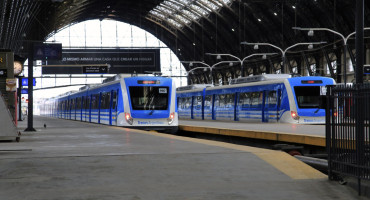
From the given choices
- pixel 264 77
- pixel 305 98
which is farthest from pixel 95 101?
pixel 305 98

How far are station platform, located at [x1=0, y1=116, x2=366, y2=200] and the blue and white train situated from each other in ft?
39.2

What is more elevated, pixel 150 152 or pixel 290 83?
pixel 290 83

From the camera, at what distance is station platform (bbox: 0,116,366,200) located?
24.4ft

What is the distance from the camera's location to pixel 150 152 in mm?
11820

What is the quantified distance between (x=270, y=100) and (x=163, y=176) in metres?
20.6

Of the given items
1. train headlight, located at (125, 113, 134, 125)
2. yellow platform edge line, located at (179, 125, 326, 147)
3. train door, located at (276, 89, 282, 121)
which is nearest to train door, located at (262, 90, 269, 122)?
train door, located at (276, 89, 282, 121)

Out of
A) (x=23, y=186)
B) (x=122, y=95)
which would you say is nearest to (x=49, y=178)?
(x=23, y=186)

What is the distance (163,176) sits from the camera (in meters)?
8.70

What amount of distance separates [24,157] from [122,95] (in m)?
14.7

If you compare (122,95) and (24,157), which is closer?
(24,157)

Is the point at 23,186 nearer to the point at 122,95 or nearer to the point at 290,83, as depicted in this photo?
the point at 122,95

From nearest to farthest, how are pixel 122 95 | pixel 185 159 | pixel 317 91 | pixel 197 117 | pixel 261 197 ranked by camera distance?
pixel 261 197
pixel 185 159
pixel 122 95
pixel 317 91
pixel 197 117

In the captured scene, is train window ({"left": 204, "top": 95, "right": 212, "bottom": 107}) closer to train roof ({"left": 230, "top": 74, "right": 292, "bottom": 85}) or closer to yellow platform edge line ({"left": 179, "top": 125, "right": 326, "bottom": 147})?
train roof ({"left": 230, "top": 74, "right": 292, "bottom": 85})

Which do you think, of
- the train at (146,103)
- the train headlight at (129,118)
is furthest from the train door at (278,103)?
the train headlight at (129,118)
